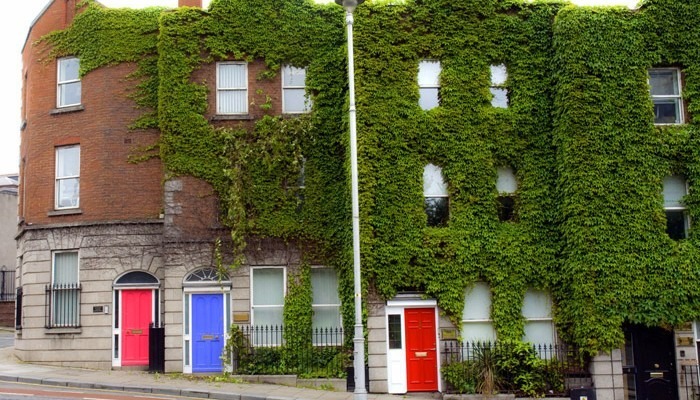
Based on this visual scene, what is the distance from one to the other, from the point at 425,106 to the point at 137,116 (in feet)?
29.6

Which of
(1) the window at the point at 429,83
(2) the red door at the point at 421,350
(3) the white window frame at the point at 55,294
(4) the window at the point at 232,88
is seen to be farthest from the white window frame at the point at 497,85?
(3) the white window frame at the point at 55,294

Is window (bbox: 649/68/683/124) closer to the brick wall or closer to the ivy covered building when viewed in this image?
the ivy covered building

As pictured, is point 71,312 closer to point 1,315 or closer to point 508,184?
point 508,184

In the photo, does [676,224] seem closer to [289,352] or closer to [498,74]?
[498,74]

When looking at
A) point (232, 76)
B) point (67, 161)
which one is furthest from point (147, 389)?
point (232, 76)

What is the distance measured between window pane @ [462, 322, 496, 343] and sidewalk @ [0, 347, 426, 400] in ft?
6.28

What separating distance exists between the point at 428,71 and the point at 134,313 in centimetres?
A: 1145

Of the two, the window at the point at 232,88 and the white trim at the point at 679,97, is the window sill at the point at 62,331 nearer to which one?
the window at the point at 232,88

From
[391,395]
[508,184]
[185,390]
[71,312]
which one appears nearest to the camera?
[185,390]

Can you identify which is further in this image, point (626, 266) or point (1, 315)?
point (1, 315)

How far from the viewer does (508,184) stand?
2194 cm

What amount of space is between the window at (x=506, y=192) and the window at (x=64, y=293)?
13028 mm

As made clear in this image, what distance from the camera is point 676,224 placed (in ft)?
69.1

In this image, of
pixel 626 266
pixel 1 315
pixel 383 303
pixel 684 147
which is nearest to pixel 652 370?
A: pixel 626 266
